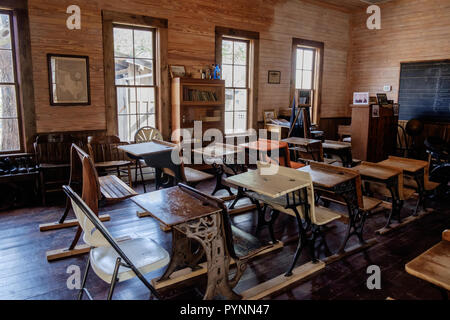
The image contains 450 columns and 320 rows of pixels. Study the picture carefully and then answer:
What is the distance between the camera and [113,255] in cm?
227

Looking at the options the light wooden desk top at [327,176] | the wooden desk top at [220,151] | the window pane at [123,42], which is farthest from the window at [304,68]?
the light wooden desk top at [327,176]

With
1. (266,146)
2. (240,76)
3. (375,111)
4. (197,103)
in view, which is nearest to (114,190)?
(266,146)

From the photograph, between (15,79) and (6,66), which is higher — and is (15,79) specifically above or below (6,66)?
below

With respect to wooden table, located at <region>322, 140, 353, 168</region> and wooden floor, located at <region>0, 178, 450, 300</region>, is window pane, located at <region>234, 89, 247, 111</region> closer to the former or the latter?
wooden table, located at <region>322, 140, 353, 168</region>

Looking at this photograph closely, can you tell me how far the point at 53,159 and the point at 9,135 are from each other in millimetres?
708

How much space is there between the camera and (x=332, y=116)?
906 cm

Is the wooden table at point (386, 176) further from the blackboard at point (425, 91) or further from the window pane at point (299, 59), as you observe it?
the window pane at point (299, 59)

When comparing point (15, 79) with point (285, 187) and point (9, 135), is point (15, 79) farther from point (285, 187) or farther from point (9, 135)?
point (285, 187)

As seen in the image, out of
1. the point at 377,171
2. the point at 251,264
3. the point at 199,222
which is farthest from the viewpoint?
the point at 377,171

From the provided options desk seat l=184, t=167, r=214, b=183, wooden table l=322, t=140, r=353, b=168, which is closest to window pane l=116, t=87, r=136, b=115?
desk seat l=184, t=167, r=214, b=183

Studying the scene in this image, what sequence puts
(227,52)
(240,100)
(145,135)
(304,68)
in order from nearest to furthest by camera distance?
(145,135) → (227,52) → (240,100) → (304,68)

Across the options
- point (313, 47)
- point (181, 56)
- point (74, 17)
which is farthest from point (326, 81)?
point (74, 17)

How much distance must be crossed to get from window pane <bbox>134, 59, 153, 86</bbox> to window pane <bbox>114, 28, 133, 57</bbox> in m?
0.21

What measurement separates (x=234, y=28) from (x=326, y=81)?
3.08 metres
